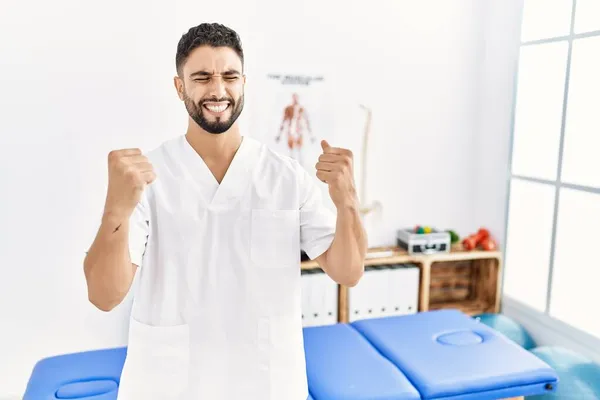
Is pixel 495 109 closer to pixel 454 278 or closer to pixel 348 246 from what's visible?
pixel 454 278

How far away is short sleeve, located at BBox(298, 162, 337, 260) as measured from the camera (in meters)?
1.32

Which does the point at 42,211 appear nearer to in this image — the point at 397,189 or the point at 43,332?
the point at 43,332

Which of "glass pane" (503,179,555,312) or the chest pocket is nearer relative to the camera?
the chest pocket

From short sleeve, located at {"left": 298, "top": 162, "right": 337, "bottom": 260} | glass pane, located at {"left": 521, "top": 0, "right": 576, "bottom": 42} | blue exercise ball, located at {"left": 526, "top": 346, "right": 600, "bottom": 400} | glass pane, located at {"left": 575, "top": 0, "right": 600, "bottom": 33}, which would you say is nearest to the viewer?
short sleeve, located at {"left": 298, "top": 162, "right": 337, "bottom": 260}

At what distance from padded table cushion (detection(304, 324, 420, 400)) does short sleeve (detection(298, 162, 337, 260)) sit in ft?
2.38

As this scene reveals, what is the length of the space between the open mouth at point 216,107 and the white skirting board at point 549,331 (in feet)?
7.22

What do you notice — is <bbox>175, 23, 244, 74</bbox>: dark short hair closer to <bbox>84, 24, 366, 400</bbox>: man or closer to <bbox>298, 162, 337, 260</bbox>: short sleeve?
<bbox>84, 24, 366, 400</bbox>: man

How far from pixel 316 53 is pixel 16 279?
1.87 m

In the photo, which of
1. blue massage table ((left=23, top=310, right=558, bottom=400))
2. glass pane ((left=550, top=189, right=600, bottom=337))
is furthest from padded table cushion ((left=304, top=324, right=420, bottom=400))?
glass pane ((left=550, top=189, right=600, bottom=337))

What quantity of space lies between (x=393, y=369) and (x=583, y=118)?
1584 mm

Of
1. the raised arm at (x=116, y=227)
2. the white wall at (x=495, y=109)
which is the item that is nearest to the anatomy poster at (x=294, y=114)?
the white wall at (x=495, y=109)

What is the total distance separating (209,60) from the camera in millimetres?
1221

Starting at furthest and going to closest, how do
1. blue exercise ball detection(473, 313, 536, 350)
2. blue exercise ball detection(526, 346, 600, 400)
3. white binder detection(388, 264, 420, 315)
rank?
1. white binder detection(388, 264, 420, 315)
2. blue exercise ball detection(473, 313, 536, 350)
3. blue exercise ball detection(526, 346, 600, 400)

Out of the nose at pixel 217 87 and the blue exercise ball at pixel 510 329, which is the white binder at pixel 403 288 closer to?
the blue exercise ball at pixel 510 329
